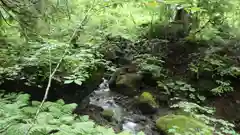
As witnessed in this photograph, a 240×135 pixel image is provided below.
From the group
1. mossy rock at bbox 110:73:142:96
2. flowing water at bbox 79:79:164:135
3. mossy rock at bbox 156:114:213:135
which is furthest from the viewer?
mossy rock at bbox 110:73:142:96

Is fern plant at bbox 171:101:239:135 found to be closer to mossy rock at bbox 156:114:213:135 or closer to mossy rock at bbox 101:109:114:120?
mossy rock at bbox 156:114:213:135

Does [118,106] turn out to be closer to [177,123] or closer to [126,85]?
[126,85]

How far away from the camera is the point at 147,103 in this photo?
588cm

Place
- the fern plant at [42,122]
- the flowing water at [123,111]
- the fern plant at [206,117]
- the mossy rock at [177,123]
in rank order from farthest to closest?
the flowing water at [123,111]
the mossy rock at [177,123]
the fern plant at [206,117]
the fern plant at [42,122]

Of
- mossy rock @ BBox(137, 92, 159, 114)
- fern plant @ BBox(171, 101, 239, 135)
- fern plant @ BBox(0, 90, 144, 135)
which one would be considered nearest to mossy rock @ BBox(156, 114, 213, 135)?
fern plant @ BBox(171, 101, 239, 135)

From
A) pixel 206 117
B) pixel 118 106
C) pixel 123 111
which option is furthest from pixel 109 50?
pixel 206 117

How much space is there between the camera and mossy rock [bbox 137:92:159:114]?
19.1 ft

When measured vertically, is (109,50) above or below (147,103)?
above

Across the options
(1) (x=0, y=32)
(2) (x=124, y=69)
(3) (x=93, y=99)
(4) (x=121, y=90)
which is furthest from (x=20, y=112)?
(2) (x=124, y=69)

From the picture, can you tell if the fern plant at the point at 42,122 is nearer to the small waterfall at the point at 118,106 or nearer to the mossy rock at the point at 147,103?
the small waterfall at the point at 118,106

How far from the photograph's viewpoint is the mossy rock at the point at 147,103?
5.83 m

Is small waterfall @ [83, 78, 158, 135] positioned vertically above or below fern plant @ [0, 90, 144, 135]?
below

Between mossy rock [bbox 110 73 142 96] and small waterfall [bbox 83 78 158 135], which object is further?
mossy rock [bbox 110 73 142 96]

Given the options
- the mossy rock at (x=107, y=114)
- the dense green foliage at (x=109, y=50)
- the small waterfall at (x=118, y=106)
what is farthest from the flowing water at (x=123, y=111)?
the dense green foliage at (x=109, y=50)
